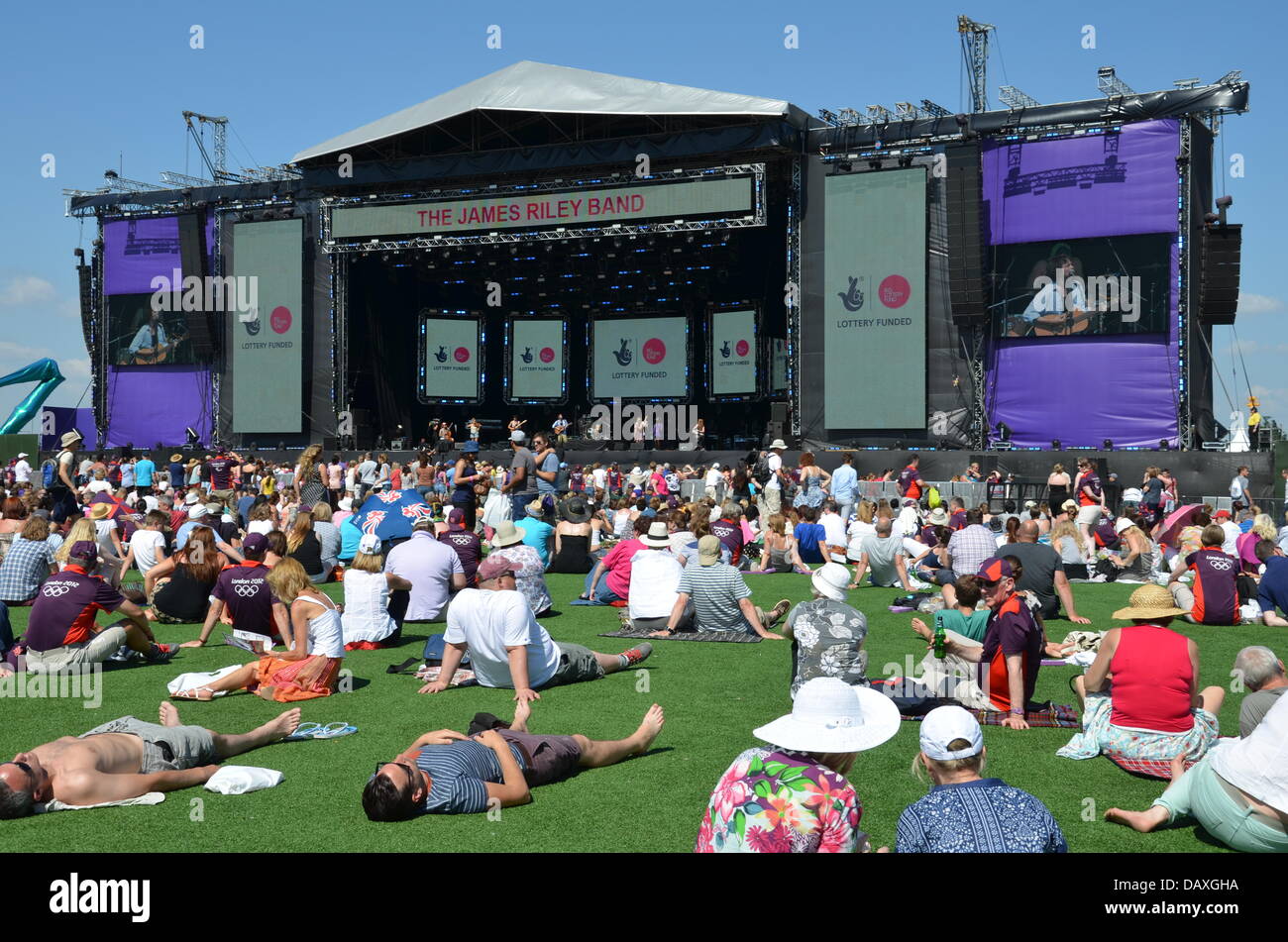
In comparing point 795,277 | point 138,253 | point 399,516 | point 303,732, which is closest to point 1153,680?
point 303,732

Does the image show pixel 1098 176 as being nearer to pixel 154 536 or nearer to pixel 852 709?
pixel 154 536

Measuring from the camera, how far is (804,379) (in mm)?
27453

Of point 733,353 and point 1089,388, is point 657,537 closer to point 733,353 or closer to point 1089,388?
point 1089,388

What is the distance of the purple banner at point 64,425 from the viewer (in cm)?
4119

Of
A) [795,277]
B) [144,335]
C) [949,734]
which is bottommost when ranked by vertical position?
[949,734]

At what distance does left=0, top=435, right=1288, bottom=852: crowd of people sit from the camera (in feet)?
13.3

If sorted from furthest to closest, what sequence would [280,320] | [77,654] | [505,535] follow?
[280,320] < [505,535] < [77,654]

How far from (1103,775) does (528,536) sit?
8.92m

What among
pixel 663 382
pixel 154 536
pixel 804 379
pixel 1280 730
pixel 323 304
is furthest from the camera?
pixel 663 382

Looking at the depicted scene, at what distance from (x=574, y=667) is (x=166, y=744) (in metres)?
3.33

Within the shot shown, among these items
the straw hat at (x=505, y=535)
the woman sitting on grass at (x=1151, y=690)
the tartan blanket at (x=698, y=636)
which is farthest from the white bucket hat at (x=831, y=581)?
the straw hat at (x=505, y=535)

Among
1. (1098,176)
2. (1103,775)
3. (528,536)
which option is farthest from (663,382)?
(1103,775)

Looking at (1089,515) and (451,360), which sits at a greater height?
(451,360)

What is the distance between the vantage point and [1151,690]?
6262 mm
